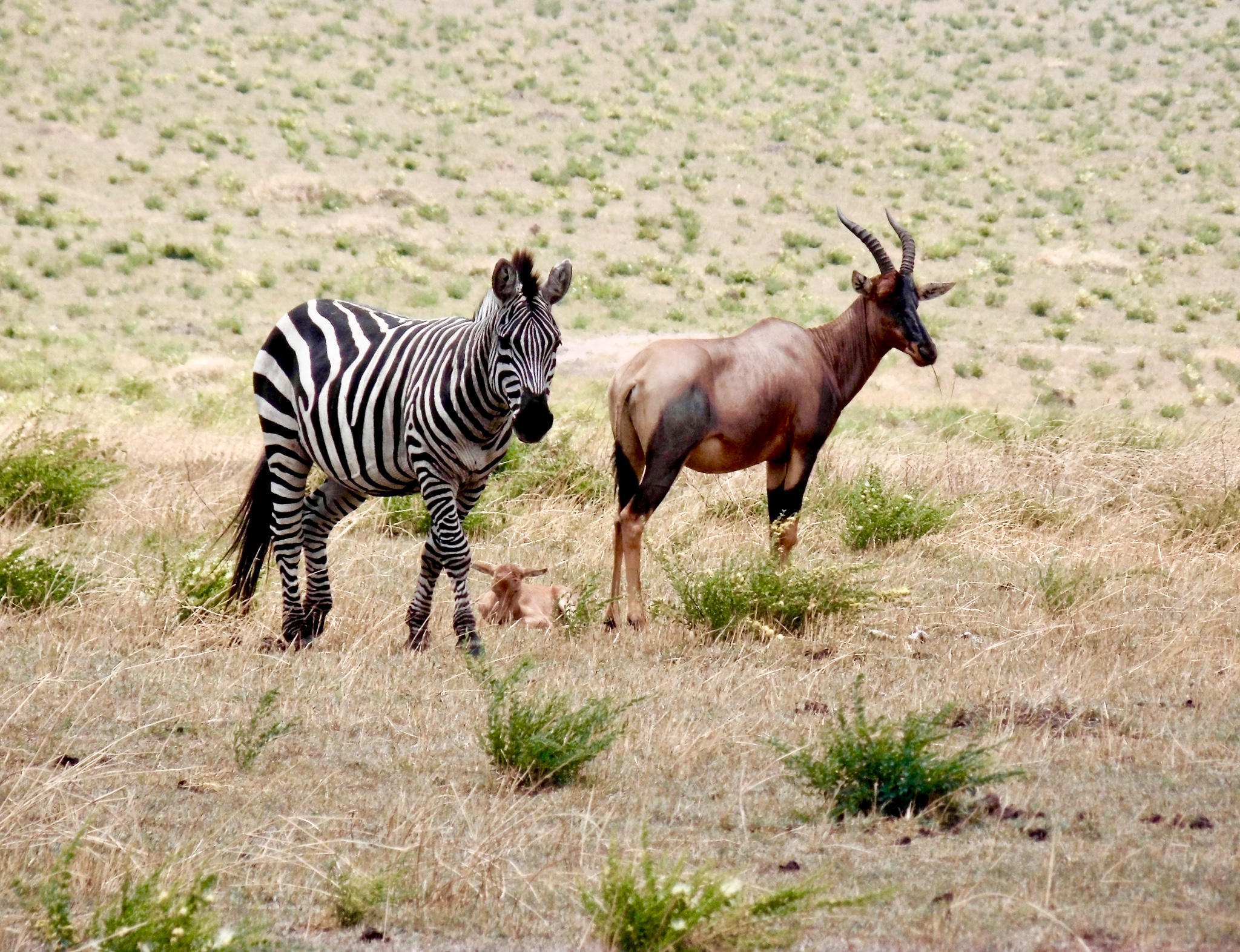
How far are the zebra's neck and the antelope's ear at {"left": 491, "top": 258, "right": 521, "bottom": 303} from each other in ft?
0.21

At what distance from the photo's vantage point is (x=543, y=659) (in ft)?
24.9

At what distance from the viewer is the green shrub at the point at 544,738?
5465 millimetres

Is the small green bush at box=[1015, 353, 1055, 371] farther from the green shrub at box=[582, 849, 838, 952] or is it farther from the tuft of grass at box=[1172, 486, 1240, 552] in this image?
the green shrub at box=[582, 849, 838, 952]

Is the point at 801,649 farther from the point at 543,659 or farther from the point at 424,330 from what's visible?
the point at 424,330

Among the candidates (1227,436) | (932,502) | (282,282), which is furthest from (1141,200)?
(932,502)

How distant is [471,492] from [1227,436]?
8.12 metres

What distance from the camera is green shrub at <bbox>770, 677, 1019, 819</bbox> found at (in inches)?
205

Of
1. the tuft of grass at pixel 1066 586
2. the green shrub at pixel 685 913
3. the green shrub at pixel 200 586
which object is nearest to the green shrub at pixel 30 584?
the green shrub at pixel 200 586

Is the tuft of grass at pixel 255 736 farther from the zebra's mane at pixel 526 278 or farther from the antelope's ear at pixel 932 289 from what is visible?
the antelope's ear at pixel 932 289

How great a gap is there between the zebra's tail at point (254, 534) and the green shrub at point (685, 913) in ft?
15.4

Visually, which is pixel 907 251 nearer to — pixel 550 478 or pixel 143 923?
pixel 550 478

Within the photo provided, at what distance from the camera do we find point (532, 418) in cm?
711

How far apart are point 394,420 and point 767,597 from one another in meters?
2.26

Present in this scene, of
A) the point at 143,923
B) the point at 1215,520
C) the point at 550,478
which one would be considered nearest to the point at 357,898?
the point at 143,923
